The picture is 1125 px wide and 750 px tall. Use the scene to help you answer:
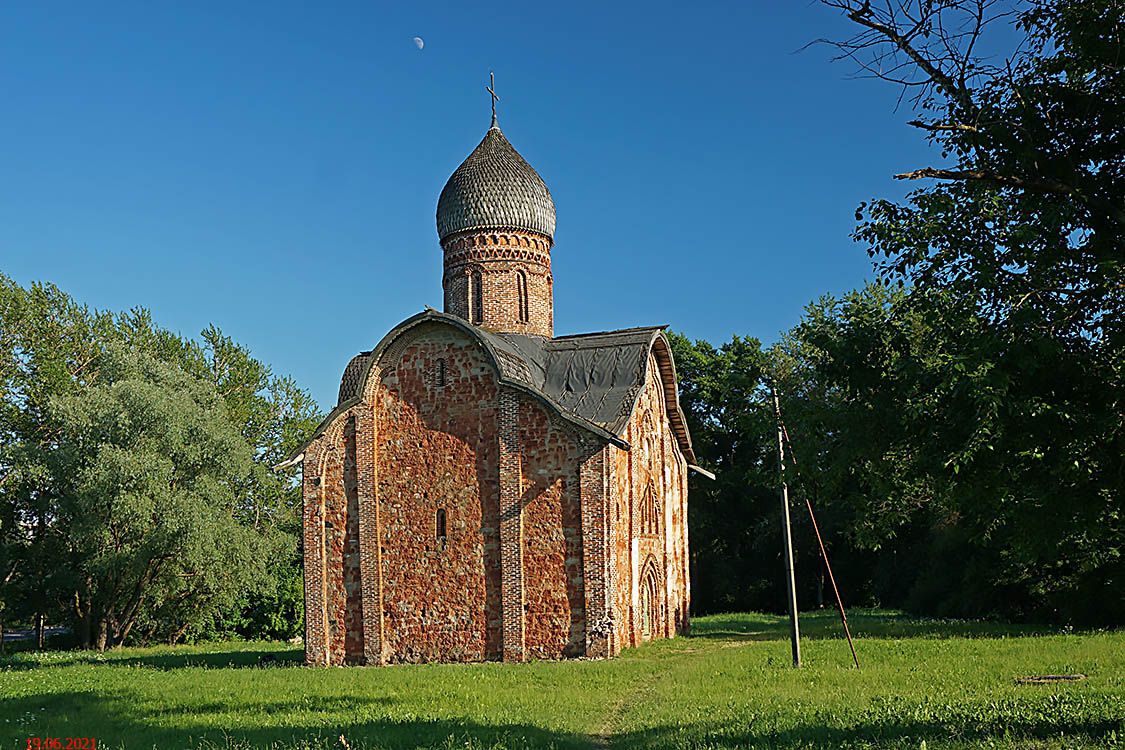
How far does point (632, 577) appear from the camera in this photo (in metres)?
23.3

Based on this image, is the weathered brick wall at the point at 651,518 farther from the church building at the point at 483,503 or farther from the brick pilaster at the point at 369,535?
the brick pilaster at the point at 369,535

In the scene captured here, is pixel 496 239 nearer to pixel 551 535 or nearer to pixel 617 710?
pixel 551 535

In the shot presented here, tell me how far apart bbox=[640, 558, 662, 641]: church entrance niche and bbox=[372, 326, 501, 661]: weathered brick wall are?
3807 millimetres

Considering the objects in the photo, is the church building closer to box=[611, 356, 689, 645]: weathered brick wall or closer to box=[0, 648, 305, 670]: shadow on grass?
box=[611, 356, 689, 645]: weathered brick wall

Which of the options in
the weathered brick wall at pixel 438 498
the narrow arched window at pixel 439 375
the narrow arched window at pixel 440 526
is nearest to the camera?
the weathered brick wall at pixel 438 498

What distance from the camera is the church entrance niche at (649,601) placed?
2420cm

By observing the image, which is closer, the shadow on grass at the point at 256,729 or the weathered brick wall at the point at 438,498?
the shadow on grass at the point at 256,729

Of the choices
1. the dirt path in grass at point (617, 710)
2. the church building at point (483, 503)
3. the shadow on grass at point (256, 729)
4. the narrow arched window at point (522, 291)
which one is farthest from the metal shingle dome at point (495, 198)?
the shadow on grass at point (256, 729)

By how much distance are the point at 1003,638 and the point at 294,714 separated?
15.5m

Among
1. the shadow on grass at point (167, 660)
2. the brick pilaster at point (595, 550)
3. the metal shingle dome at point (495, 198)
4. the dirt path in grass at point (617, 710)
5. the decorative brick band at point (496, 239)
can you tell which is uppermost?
the metal shingle dome at point (495, 198)

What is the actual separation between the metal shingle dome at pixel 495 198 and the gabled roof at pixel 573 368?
11.0 ft

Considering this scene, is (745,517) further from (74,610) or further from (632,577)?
(74,610)

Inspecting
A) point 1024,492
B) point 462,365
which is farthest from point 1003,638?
point 1024,492

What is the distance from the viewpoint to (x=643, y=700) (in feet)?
48.3
